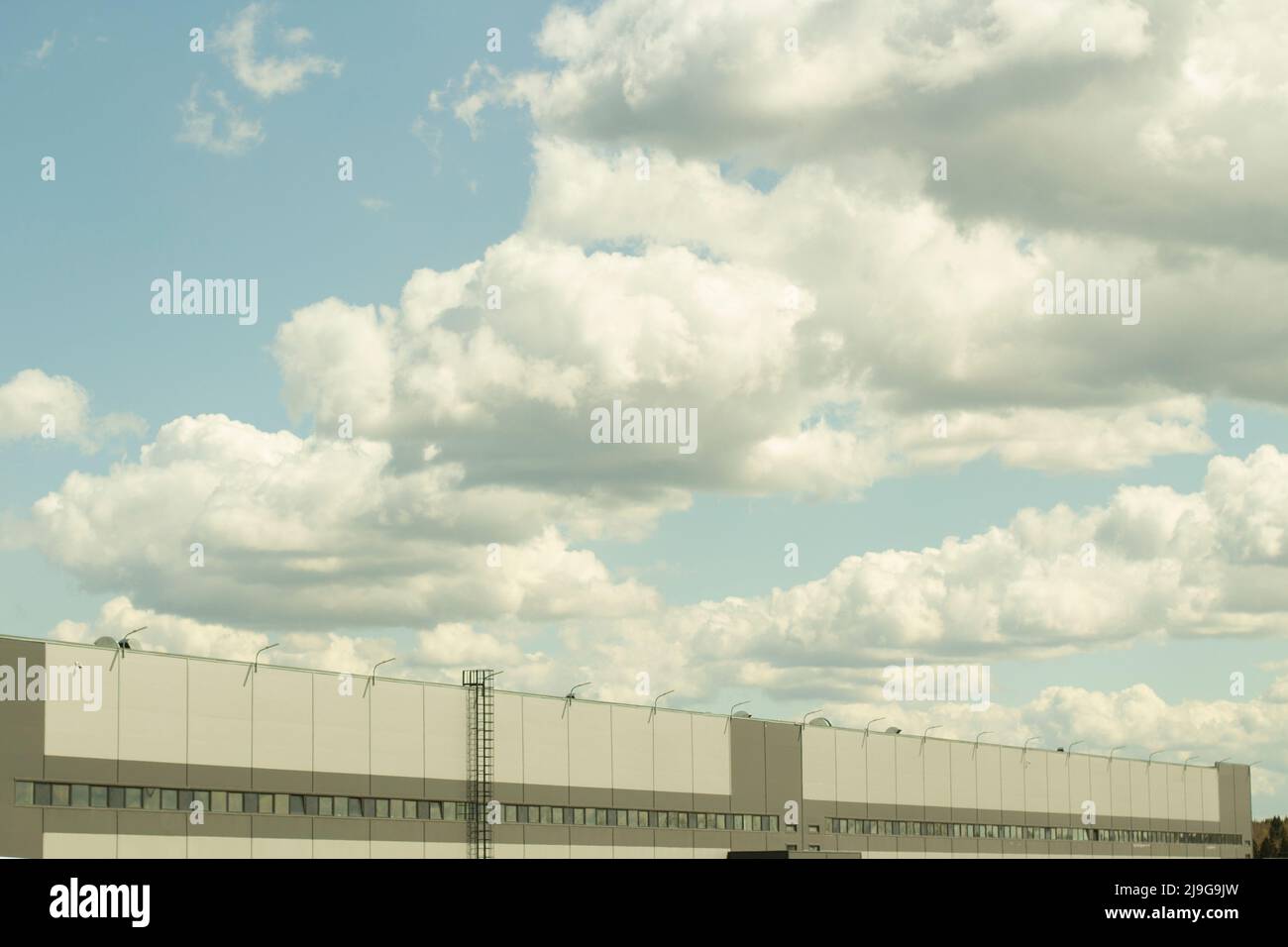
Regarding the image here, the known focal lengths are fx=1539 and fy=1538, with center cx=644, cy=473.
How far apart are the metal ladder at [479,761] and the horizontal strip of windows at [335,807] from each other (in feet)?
2.14

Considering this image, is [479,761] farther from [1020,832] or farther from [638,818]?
[1020,832]

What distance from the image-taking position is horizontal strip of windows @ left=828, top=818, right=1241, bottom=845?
102938mm

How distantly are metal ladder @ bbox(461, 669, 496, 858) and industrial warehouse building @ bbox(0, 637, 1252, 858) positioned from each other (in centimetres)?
10

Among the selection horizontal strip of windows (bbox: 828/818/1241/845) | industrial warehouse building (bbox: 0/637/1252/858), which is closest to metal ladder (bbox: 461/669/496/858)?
industrial warehouse building (bbox: 0/637/1252/858)

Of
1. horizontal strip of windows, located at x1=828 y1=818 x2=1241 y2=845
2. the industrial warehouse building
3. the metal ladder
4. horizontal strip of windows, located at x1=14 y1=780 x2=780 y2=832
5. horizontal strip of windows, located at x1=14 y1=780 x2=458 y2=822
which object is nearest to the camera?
horizontal strip of windows, located at x1=14 y1=780 x2=458 y2=822

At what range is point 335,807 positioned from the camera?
69.9m

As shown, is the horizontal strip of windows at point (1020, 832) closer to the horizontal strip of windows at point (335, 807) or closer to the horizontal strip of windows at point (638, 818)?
the horizontal strip of windows at point (638, 818)

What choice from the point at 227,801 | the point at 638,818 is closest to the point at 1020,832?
the point at 638,818

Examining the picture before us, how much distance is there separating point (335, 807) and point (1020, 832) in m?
65.1

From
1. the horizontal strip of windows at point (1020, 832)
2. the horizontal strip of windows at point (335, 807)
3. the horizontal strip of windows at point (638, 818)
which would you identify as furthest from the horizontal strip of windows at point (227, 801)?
the horizontal strip of windows at point (1020, 832)

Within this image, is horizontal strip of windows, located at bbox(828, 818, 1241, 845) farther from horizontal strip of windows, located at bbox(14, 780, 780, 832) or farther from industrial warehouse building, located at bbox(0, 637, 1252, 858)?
horizontal strip of windows, located at bbox(14, 780, 780, 832)

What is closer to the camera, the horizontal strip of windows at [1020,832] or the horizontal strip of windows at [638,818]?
the horizontal strip of windows at [638,818]

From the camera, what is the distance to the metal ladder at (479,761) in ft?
249
